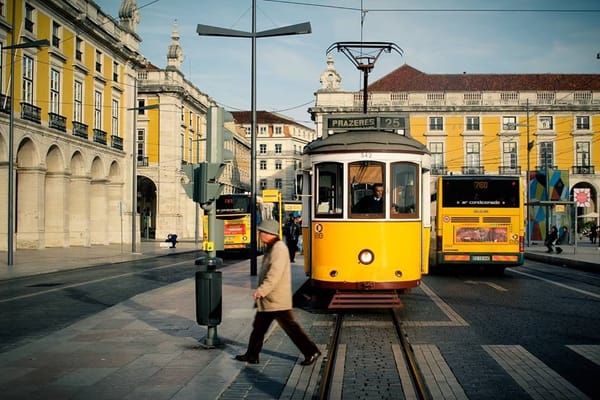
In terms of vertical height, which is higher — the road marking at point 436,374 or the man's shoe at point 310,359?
the man's shoe at point 310,359

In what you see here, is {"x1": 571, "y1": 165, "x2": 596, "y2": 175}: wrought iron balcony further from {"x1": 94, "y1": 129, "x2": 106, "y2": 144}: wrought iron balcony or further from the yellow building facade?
{"x1": 94, "y1": 129, "x2": 106, "y2": 144}: wrought iron balcony

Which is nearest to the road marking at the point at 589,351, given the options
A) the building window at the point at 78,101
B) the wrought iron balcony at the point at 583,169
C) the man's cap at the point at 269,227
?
the man's cap at the point at 269,227

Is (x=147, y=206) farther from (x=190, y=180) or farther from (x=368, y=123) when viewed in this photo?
(x=190, y=180)

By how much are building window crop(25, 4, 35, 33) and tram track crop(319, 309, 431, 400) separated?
102 feet

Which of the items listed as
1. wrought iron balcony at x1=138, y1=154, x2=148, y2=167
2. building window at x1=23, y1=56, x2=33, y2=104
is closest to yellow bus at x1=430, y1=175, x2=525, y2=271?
building window at x1=23, y1=56, x2=33, y2=104

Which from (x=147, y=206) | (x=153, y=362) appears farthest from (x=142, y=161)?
(x=153, y=362)

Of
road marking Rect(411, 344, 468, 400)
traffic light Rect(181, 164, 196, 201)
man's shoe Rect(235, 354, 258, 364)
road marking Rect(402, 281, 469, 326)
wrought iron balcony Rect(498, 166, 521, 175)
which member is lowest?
road marking Rect(402, 281, 469, 326)

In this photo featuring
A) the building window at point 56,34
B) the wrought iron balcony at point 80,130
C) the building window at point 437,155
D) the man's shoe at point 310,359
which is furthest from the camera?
the building window at point 437,155

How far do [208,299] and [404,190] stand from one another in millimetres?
5077

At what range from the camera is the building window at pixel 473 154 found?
240 feet

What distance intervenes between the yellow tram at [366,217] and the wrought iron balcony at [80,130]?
33085 millimetres

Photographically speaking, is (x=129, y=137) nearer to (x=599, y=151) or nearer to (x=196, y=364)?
(x=196, y=364)

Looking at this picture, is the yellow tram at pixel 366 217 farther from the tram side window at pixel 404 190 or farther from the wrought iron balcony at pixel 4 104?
the wrought iron balcony at pixel 4 104

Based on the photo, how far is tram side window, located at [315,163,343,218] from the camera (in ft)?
39.4
